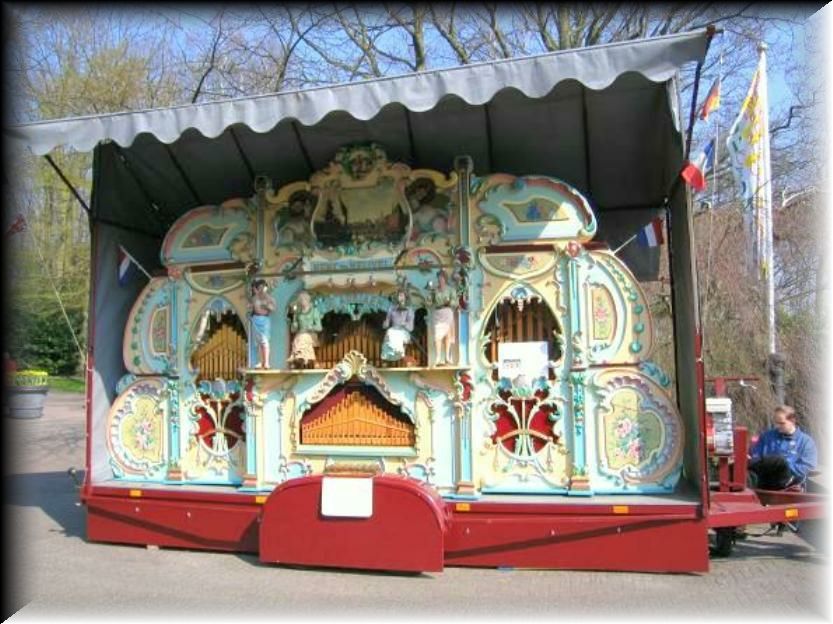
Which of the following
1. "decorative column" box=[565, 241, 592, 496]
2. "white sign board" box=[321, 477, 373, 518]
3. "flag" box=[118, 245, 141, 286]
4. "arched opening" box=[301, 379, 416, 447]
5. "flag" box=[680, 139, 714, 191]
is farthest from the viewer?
"flag" box=[118, 245, 141, 286]

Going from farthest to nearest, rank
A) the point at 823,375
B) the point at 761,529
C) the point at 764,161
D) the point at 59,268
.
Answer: the point at 59,268, the point at 823,375, the point at 764,161, the point at 761,529

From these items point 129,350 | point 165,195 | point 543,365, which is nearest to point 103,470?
Answer: point 129,350

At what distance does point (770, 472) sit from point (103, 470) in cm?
631

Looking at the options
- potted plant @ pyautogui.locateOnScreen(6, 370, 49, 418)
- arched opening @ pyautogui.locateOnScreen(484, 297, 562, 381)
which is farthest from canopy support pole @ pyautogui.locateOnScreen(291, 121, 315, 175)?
potted plant @ pyautogui.locateOnScreen(6, 370, 49, 418)

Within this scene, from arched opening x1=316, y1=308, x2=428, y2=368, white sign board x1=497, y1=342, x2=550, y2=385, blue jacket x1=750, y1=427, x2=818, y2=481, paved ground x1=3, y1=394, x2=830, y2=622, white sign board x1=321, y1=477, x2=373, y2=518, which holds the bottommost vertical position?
paved ground x1=3, y1=394, x2=830, y2=622

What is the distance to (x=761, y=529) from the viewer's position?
305 inches

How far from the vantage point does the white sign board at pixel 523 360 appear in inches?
257

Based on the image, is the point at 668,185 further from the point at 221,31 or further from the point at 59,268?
the point at 59,268

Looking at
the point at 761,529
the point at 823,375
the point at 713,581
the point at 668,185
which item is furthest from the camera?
the point at 823,375

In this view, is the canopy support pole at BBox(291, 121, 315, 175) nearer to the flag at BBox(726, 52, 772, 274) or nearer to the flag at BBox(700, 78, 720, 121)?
the flag at BBox(700, 78, 720, 121)

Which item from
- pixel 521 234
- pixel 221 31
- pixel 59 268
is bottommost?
pixel 521 234

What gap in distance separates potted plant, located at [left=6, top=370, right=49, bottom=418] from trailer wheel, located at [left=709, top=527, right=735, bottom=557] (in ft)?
53.1

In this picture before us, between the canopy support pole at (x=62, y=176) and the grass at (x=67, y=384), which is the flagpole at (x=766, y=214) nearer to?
the canopy support pole at (x=62, y=176)

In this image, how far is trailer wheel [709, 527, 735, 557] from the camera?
6613 mm
